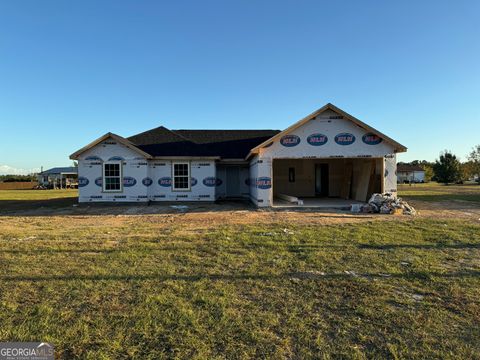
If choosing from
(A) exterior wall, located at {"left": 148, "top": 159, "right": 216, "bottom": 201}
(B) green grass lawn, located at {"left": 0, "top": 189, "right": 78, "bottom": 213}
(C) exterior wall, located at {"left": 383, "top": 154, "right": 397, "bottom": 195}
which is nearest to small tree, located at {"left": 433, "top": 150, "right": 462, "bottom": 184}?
(C) exterior wall, located at {"left": 383, "top": 154, "right": 397, "bottom": 195}

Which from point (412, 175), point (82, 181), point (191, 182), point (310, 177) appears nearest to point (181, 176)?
point (191, 182)

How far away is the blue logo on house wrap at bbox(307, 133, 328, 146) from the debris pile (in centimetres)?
380

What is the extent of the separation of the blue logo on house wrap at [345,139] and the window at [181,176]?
29.1 ft

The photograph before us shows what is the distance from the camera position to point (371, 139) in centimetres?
1639

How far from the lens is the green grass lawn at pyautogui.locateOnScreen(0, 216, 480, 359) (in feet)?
10.9

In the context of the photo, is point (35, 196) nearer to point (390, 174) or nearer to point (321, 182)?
point (321, 182)

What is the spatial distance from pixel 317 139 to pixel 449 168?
170 ft

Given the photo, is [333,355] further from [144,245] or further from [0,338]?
[144,245]

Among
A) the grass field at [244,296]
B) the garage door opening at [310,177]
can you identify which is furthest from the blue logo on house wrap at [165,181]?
the grass field at [244,296]

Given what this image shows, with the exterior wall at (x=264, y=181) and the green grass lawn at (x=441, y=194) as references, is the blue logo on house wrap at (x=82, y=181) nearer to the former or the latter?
the exterior wall at (x=264, y=181)

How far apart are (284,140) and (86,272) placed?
1241cm

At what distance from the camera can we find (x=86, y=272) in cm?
555

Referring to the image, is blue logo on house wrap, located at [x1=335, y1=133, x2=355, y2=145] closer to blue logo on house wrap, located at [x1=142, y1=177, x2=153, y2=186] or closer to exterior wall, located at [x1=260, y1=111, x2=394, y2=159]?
exterior wall, located at [x1=260, y1=111, x2=394, y2=159]

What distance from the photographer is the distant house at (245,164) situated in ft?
53.4
